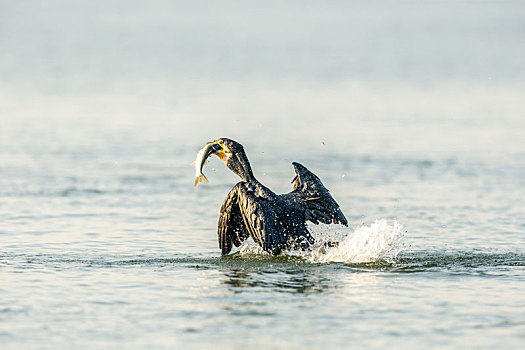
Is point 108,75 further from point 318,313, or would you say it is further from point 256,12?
point 256,12

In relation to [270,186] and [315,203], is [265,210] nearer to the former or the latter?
[315,203]

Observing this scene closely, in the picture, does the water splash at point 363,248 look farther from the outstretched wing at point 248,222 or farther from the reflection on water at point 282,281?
the reflection on water at point 282,281

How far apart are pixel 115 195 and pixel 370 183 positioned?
14.2ft

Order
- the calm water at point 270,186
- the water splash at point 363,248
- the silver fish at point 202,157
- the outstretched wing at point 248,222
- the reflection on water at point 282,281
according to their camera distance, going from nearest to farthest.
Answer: the calm water at point 270,186
the reflection on water at point 282,281
the outstretched wing at point 248,222
the water splash at point 363,248
the silver fish at point 202,157

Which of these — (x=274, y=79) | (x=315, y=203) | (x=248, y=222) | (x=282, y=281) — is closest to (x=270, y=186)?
(x=315, y=203)

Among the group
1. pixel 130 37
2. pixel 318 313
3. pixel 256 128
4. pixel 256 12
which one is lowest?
pixel 318 313

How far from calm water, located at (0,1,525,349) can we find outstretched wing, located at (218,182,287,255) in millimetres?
239

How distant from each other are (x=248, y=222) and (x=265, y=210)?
0.27 metres

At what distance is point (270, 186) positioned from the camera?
18.2 m

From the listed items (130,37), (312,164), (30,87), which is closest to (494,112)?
(312,164)

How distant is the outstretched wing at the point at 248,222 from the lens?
40.2 ft

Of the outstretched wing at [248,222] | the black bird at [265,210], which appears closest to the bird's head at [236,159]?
the black bird at [265,210]

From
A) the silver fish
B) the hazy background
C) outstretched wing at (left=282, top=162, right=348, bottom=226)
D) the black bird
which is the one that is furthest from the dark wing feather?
the hazy background

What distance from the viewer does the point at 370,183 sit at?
1861 cm
